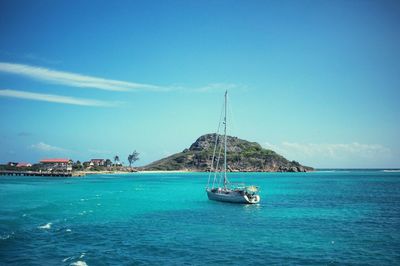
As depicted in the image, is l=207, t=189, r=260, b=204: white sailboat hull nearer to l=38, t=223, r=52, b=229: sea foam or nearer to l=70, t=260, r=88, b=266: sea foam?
l=38, t=223, r=52, b=229: sea foam

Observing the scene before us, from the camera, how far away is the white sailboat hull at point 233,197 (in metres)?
72.5

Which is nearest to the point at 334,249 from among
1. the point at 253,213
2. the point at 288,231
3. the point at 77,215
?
the point at 288,231

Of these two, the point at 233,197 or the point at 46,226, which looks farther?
the point at 233,197

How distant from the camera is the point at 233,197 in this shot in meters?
74.0

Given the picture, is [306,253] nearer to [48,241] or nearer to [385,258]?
[385,258]

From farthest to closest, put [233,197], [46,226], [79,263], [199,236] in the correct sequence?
[233,197]
[46,226]
[199,236]
[79,263]

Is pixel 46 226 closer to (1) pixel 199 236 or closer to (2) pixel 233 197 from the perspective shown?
(1) pixel 199 236

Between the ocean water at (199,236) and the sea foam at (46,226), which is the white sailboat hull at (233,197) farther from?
the sea foam at (46,226)

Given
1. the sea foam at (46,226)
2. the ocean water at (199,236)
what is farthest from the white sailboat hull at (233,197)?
the sea foam at (46,226)

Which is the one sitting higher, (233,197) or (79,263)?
(233,197)

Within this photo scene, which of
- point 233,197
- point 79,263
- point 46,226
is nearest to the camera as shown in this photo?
point 79,263

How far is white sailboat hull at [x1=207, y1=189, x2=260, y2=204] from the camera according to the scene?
72.5 meters

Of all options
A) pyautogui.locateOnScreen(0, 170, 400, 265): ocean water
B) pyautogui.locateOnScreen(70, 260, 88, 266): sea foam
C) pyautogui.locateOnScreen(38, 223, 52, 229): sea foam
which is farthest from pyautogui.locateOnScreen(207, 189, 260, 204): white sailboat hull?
pyautogui.locateOnScreen(70, 260, 88, 266): sea foam

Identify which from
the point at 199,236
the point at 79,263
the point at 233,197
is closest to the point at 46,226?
the point at 79,263
